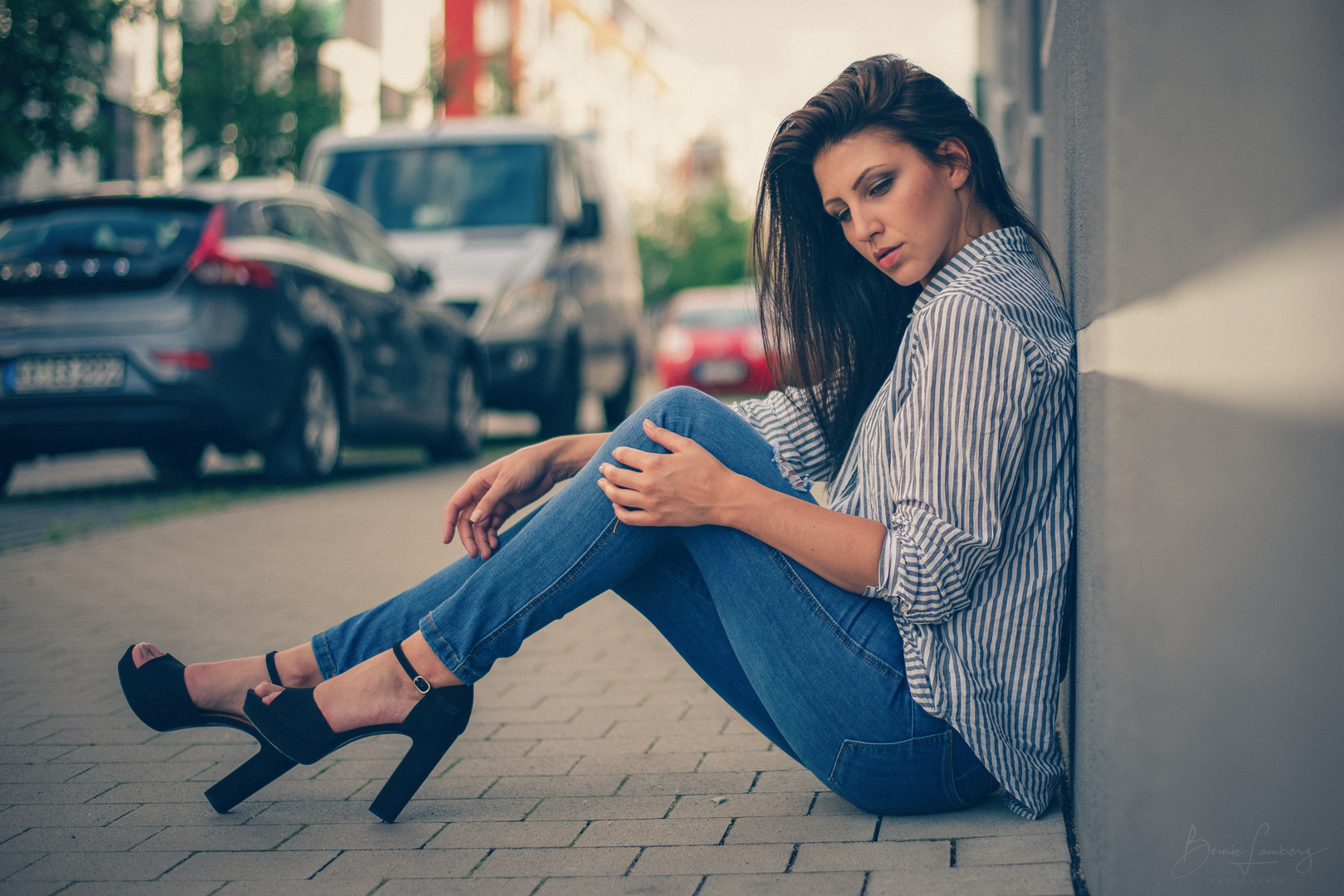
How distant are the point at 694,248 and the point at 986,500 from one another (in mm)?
58905

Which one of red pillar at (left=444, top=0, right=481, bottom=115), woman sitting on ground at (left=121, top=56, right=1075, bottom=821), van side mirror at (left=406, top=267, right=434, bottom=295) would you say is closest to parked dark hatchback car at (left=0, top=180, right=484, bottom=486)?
van side mirror at (left=406, top=267, right=434, bottom=295)

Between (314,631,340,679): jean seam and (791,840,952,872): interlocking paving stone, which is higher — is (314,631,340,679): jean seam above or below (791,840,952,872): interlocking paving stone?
above

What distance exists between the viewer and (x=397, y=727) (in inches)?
100

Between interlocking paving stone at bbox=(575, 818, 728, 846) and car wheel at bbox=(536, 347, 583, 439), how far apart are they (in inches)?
339

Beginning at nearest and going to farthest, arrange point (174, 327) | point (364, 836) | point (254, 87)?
point (364, 836), point (174, 327), point (254, 87)

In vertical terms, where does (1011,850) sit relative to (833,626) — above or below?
below

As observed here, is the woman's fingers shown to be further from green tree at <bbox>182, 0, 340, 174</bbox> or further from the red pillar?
the red pillar

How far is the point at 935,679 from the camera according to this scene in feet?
7.50

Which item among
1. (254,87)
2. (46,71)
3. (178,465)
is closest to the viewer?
(178,465)

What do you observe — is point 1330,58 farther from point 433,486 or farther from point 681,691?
point 433,486

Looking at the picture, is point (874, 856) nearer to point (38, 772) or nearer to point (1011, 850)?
point (1011, 850)

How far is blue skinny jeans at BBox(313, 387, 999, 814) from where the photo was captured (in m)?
2.34

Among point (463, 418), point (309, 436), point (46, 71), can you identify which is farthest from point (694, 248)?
point (309, 436)

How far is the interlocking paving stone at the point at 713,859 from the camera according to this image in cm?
233
